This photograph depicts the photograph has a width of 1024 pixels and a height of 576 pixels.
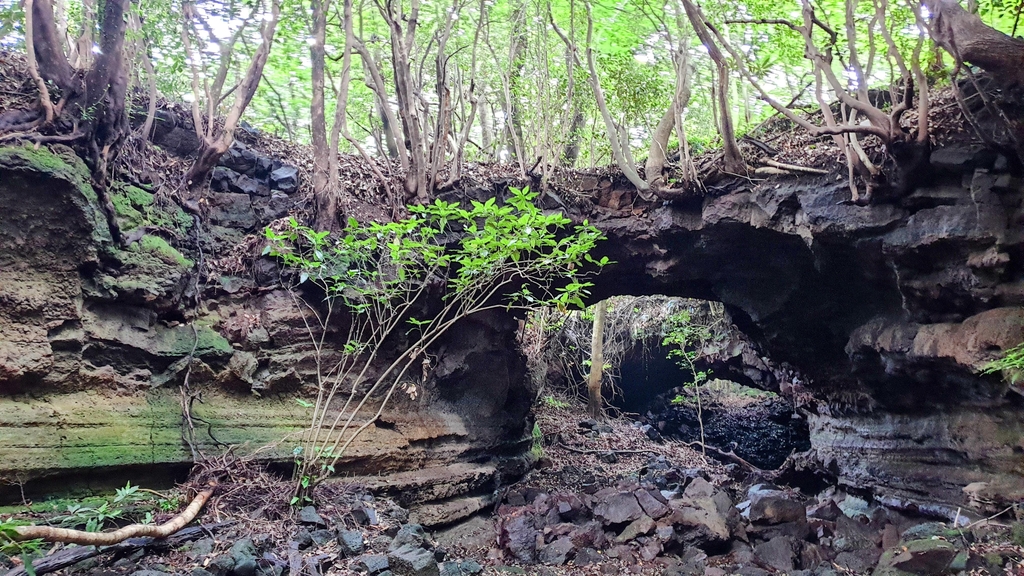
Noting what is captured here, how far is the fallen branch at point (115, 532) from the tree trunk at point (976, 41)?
6.70 metres

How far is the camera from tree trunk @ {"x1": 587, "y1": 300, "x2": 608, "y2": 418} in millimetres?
13209

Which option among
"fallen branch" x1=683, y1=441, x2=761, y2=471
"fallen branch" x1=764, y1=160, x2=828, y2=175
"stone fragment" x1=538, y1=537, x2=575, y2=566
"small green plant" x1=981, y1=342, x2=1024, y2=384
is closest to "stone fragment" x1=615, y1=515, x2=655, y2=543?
"stone fragment" x1=538, y1=537, x2=575, y2=566

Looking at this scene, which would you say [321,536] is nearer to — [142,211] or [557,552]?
[557,552]

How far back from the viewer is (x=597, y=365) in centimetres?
1351

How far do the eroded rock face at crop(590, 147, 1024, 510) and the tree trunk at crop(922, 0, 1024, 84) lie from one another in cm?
144

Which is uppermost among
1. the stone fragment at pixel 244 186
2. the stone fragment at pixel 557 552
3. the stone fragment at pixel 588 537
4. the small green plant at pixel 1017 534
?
the stone fragment at pixel 244 186

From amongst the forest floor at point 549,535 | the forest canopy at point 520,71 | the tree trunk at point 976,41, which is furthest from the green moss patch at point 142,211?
the tree trunk at point 976,41

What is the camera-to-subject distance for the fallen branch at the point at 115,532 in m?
2.87

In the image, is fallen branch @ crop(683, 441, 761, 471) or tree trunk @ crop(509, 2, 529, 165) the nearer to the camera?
tree trunk @ crop(509, 2, 529, 165)

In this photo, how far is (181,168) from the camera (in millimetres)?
7188

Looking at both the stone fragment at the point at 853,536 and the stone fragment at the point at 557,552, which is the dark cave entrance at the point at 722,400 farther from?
the stone fragment at the point at 557,552

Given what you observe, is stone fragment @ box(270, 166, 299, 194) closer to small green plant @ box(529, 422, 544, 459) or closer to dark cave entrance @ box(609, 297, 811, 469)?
small green plant @ box(529, 422, 544, 459)

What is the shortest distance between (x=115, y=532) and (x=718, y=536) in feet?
19.1

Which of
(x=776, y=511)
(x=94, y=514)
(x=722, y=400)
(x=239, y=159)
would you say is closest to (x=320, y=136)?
(x=239, y=159)
